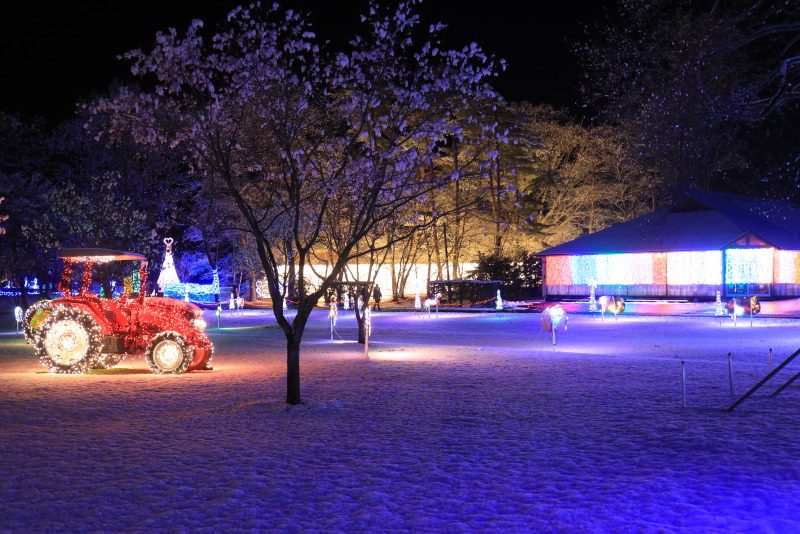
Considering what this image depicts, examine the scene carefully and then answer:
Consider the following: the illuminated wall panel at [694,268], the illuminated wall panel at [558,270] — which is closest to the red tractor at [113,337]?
the illuminated wall panel at [694,268]

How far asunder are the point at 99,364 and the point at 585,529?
1316cm

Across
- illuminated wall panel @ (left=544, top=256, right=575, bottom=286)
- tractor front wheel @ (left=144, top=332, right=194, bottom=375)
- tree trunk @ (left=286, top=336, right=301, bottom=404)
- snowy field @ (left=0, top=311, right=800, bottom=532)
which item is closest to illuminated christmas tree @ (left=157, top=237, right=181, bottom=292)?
illuminated wall panel @ (left=544, top=256, right=575, bottom=286)

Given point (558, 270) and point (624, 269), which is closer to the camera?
point (624, 269)

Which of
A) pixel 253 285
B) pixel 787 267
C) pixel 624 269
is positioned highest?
pixel 624 269

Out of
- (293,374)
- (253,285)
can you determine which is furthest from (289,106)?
(253,285)

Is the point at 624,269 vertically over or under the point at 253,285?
over

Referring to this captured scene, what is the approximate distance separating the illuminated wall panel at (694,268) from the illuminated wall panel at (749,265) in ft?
2.88

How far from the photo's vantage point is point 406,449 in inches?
360

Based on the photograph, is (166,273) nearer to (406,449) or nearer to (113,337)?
(113,337)

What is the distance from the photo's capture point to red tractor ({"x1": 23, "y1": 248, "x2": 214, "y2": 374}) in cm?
1642

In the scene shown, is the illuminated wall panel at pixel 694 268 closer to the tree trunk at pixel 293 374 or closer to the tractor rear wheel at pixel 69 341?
the tractor rear wheel at pixel 69 341

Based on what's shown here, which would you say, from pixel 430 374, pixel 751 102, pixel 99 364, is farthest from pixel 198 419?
pixel 751 102

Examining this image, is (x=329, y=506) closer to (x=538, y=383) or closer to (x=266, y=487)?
(x=266, y=487)

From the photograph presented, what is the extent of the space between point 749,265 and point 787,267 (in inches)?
73.7
